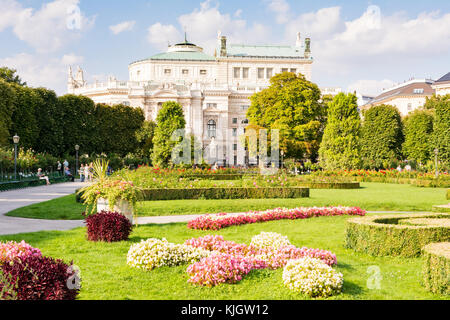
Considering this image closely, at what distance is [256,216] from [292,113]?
101ft

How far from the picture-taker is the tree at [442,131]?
40.1 metres

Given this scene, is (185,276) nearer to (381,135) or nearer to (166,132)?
(166,132)

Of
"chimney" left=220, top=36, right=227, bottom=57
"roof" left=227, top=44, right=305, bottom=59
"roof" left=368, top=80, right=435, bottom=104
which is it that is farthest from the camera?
"roof" left=227, top=44, right=305, bottom=59

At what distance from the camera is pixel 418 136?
49219 millimetres

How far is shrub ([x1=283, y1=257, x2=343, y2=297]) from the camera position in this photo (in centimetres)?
594

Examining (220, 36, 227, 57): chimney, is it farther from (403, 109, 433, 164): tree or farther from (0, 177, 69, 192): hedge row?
(0, 177, 69, 192): hedge row

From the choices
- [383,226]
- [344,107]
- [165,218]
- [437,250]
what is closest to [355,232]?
[383,226]

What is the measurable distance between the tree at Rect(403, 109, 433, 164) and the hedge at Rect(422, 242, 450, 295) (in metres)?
44.5

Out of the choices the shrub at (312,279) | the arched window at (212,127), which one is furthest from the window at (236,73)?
the shrub at (312,279)

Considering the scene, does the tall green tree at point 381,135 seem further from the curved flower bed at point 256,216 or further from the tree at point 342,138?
the curved flower bed at point 256,216

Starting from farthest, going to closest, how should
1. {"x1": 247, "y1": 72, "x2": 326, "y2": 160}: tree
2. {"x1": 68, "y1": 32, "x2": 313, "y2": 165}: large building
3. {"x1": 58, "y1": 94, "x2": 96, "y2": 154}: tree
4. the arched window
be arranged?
the arched window
{"x1": 68, "y1": 32, "x2": 313, "y2": 165}: large building
{"x1": 58, "y1": 94, "x2": 96, "y2": 154}: tree
{"x1": 247, "y1": 72, "x2": 326, "y2": 160}: tree

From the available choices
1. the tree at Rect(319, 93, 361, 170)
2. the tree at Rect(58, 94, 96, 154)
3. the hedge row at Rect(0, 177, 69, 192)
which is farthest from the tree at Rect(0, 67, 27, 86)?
the tree at Rect(319, 93, 361, 170)
